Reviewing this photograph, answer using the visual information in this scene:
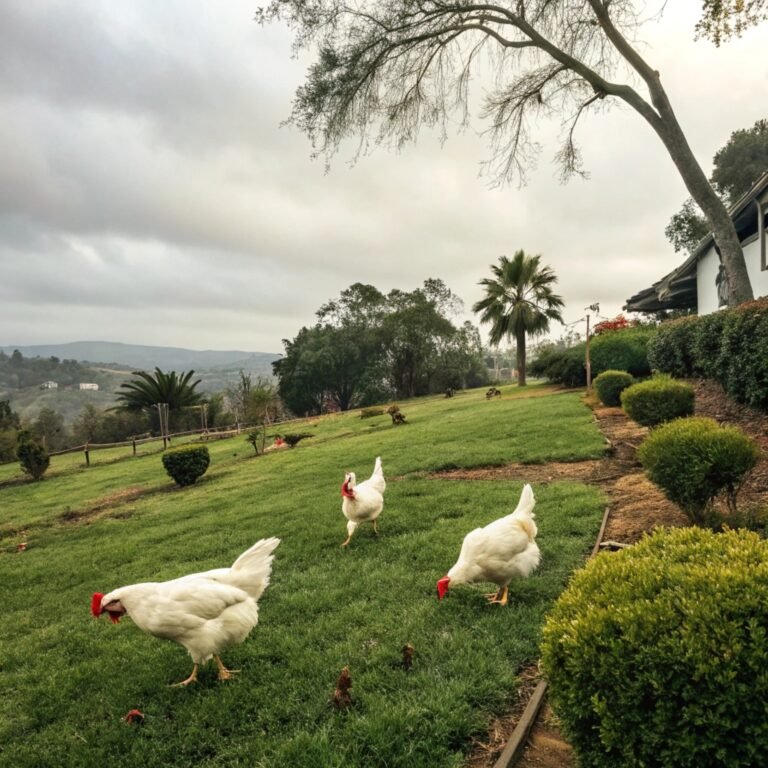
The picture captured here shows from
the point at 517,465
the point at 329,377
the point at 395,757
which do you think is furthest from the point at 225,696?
the point at 329,377

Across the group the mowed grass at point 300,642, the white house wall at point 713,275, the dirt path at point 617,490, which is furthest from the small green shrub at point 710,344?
the white house wall at point 713,275

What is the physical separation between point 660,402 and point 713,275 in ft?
42.8

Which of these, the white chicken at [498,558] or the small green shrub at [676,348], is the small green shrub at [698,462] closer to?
the white chicken at [498,558]

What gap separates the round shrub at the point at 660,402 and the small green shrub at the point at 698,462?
3.86 meters

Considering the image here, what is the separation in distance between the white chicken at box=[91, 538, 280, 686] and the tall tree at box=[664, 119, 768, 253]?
4061 cm

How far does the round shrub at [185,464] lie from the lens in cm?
1494

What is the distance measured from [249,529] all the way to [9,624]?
3228mm

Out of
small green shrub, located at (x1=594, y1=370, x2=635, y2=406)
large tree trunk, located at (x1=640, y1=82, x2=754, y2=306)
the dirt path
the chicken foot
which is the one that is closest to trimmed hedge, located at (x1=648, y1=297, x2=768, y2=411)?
the dirt path

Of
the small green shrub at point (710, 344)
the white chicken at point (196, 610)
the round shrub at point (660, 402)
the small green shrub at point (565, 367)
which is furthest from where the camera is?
the small green shrub at point (565, 367)

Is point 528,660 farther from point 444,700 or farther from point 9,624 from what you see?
point 9,624

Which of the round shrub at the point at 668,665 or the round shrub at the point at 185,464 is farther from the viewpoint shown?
the round shrub at the point at 185,464

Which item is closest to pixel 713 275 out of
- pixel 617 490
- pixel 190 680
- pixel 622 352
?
pixel 622 352

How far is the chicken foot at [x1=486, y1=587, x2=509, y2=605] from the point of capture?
14.0ft

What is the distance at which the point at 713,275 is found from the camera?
1831 centimetres
